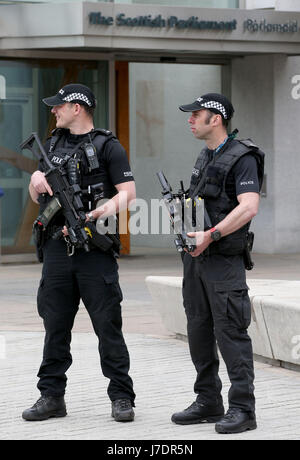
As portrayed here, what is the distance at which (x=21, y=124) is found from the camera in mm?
16047

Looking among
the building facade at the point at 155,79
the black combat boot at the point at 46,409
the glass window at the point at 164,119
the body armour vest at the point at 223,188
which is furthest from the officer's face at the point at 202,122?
the glass window at the point at 164,119

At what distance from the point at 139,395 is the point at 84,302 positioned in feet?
3.31

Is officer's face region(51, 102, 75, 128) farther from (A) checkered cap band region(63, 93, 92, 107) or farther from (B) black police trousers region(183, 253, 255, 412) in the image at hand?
(B) black police trousers region(183, 253, 255, 412)

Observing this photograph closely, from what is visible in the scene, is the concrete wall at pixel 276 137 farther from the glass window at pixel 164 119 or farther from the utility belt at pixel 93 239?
the utility belt at pixel 93 239

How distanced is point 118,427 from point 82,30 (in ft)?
30.4

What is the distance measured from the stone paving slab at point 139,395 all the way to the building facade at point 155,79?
17.5 feet

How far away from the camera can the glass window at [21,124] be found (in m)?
15.9

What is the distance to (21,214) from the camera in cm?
1619

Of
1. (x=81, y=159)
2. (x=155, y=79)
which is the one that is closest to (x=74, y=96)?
(x=81, y=159)

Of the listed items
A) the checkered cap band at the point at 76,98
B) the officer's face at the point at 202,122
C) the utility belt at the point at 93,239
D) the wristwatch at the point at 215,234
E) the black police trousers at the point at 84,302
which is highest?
the checkered cap band at the point at 76,98

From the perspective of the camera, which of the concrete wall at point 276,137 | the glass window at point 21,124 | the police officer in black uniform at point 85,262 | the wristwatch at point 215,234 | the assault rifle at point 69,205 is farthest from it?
the concrete wall at point 276,137

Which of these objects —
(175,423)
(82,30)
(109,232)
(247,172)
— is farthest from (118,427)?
(82,30)

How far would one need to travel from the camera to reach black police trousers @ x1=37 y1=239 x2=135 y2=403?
Result: 610 cm

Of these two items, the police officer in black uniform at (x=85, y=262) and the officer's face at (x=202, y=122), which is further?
the police officer in black uniform at (x=85, y=262)
